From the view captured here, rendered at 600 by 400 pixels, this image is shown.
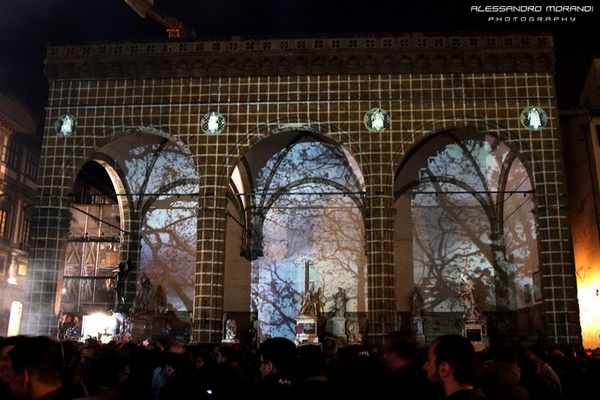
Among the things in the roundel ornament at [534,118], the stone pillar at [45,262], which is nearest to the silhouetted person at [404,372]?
the roundel ornament at [534,118]

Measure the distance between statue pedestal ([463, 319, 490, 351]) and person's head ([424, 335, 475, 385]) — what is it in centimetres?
1640

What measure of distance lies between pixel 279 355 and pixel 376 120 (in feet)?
52.3

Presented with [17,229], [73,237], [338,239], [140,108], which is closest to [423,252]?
[338,239]

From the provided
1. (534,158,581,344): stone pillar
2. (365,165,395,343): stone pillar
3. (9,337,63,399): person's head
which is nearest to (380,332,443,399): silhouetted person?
(9,337,63,399): person's head

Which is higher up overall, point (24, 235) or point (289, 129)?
point (289, 129)

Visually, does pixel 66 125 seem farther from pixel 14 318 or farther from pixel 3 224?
pixel 14 318

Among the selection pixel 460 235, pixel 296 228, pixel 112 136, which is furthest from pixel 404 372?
pixel 460 235

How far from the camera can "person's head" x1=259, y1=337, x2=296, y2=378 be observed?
4.69 metres

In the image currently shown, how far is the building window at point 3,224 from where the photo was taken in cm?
3206

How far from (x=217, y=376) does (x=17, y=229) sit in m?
32.1

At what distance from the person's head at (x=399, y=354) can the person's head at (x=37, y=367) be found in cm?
279

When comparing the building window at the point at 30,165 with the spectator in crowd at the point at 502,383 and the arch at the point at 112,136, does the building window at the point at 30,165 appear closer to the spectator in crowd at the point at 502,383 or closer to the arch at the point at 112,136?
the arch at the point at 112,136

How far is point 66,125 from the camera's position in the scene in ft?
68.6

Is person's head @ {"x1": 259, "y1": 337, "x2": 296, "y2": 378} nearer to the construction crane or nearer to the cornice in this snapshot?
the cornice
